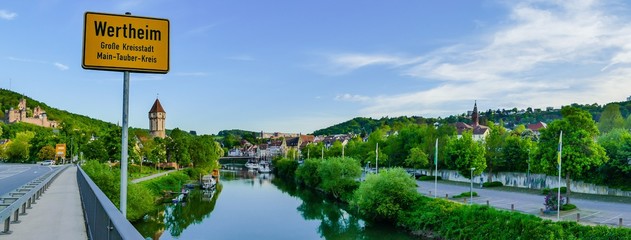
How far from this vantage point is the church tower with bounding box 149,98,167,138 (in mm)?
124000

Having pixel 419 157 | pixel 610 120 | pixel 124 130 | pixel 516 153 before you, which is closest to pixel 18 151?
pixel 419 157

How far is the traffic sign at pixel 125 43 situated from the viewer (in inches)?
247

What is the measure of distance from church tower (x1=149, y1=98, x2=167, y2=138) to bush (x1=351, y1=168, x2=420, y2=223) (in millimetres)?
97103

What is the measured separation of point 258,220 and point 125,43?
112 feet

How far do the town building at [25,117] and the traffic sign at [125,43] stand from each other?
516 ft

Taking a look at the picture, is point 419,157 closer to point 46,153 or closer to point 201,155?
point 201,155

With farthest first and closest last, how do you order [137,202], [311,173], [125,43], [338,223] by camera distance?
[311,173] < [338,223] < [137,202] < [125,43]

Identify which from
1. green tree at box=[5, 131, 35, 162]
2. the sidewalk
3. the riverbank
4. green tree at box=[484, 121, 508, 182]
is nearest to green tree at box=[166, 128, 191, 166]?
green tree at box=[5, 131, 35, 162]

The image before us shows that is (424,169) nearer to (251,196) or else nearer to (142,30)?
(251,196)

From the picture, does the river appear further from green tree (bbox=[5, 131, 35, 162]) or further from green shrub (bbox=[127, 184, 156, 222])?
green tree (bbox=[5, 131, 35, 162])

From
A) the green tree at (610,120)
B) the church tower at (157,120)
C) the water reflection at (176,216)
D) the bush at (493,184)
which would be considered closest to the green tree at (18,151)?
the water reflection at (176,216)

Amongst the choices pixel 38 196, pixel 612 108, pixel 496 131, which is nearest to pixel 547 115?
pixel 612 108

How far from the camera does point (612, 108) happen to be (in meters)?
79.4

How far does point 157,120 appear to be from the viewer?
124 meters
